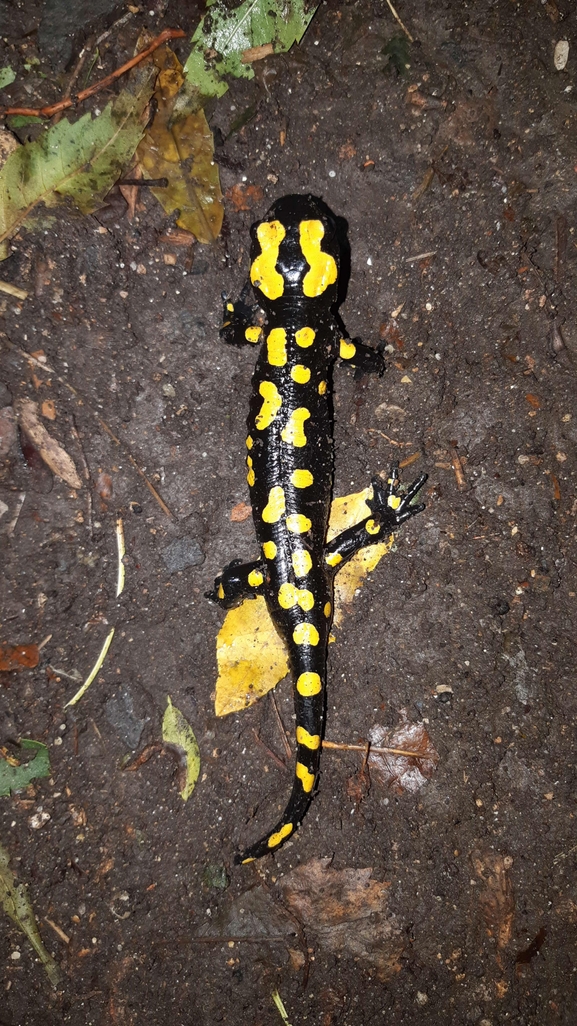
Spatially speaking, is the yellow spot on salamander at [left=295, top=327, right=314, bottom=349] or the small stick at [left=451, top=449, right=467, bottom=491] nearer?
the yellow spot on salamander at [left=295, top=327, right=314, bottom=349]

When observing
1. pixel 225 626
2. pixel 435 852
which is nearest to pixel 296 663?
pixel 225 626

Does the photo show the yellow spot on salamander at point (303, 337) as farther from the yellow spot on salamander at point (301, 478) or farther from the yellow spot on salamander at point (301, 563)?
the yellow spot on salamander at point (301, 563)

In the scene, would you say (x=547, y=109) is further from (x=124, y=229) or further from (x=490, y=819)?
(x=490, y=819)

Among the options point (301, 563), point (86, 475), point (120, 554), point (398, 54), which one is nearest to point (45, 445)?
point (86, 475)

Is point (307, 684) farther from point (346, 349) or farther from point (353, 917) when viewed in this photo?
point (346, 349)

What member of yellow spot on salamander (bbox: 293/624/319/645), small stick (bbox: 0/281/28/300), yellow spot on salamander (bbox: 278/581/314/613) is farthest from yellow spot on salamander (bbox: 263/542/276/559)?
small stick (bbox: 0/281/28/300)

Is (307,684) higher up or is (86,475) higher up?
(86,475)

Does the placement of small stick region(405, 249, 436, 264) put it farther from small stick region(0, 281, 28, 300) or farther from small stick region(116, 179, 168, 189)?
small stick region(0, 281, 28, 300)
